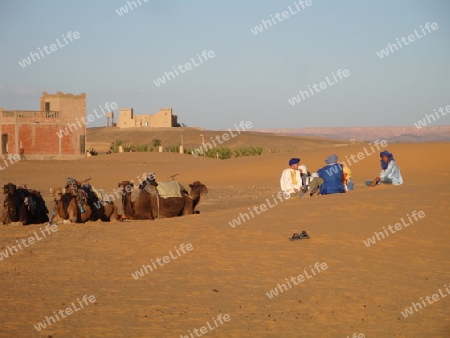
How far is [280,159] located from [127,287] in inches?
1328

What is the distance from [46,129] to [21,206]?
3014 centimetres

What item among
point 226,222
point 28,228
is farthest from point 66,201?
point 226,222

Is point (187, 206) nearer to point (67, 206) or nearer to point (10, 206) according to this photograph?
point (67, 206)

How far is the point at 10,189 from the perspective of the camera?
17500mm

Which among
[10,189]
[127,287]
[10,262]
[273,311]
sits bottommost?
[273,311]

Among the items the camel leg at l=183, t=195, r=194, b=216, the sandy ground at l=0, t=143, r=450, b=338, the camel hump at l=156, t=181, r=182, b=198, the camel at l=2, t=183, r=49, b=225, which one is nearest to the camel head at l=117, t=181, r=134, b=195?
the camel hump at l=156, t=181, r=182, b=198

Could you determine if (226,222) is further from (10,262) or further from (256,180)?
(256,180)

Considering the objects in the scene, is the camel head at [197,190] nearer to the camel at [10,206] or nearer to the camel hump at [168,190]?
the camel hump at [168,190]

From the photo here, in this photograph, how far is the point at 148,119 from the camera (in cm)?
13275

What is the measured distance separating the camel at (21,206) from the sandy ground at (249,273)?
482 millimetres

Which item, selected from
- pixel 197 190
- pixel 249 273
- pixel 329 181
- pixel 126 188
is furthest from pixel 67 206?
pixel 249 273

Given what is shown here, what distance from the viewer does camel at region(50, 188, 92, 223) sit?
1720cm

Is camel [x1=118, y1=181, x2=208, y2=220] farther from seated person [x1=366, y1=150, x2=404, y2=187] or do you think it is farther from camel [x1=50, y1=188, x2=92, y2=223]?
seated person [x1=366, y1=150, x2=404, y2=187]

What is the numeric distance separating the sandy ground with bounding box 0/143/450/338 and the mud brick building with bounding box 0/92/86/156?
3058cm
